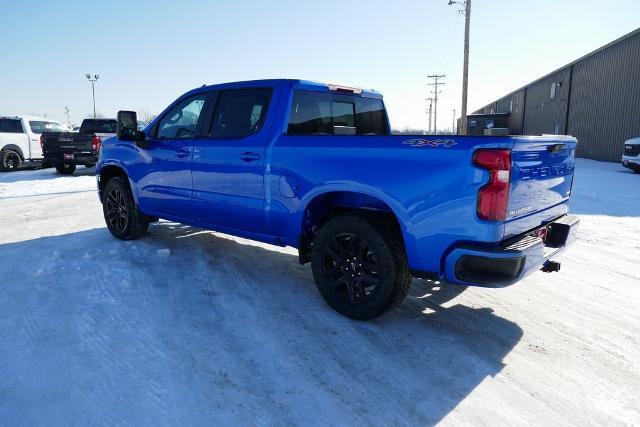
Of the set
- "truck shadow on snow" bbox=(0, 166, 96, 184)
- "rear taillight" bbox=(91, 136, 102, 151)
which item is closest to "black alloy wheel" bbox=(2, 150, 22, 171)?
"truck shadow on snow" bbox=(0, 166, 96, 184)

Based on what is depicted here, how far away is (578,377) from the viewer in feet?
9.17

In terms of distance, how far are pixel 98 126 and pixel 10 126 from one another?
278cm

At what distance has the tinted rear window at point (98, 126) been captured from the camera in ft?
52.9

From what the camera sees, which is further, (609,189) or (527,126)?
(527,126)

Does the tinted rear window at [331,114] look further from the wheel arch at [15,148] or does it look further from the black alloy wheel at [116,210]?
the wheel arch at [15,148]

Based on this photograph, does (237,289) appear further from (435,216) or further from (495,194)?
(495,194)

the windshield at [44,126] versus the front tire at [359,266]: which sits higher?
the windshield at [44,126]

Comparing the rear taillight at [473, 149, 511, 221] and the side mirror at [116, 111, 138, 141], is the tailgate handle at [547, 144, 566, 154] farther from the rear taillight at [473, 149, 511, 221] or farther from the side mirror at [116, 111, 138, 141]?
the side mirror at [116, 111, 138, 141]

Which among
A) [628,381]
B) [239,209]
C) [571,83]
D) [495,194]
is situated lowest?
[628,381]

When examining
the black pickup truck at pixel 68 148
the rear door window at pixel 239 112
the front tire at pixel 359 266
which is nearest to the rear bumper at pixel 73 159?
the black pickup truck at pixel 68 148

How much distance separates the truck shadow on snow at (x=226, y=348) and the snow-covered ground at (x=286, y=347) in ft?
0.04

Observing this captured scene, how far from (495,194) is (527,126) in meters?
42.7

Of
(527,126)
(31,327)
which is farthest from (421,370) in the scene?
(527,126)

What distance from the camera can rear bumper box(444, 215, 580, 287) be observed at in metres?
2.81
